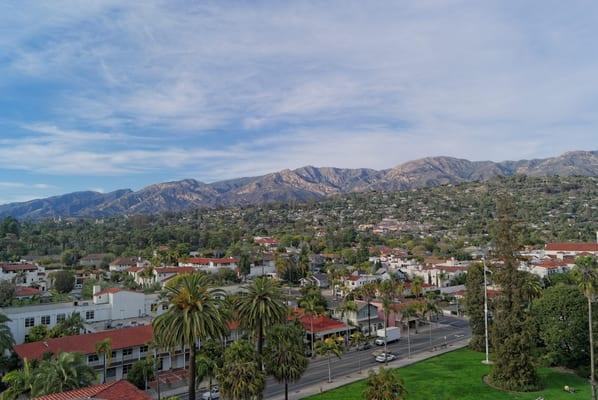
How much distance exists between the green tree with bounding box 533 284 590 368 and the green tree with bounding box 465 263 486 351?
7777 mm

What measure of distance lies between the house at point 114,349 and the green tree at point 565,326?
4050 cm

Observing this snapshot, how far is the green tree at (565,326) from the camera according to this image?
158 feet

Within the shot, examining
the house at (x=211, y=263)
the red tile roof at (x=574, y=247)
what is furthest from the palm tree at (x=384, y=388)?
the red tile roof at (x=574, y=247)

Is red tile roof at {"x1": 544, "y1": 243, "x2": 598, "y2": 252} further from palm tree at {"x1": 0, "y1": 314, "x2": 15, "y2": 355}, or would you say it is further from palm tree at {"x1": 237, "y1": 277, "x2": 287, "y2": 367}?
palm tree at {"x1": 0, "y1": 314, "x2": 15, "y2": 355}

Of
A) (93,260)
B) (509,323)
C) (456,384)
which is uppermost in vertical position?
(509,323)

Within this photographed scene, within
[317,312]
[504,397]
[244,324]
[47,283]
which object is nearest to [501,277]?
[504,397]

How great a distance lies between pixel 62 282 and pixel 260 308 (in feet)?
228

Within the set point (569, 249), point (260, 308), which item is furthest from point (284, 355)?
point (569, 249)

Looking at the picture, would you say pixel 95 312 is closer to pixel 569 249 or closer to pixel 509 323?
pixel 509 323

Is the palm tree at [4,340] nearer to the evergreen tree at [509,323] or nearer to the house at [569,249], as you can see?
the evergreen tree at [509,323]

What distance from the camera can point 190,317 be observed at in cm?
3034

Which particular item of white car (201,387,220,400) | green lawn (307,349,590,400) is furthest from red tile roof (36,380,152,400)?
green lawn (307,349,590,400)

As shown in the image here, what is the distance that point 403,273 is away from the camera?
11106cm

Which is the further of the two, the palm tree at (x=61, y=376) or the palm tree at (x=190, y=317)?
the palm tree at (x=190, y=317)
